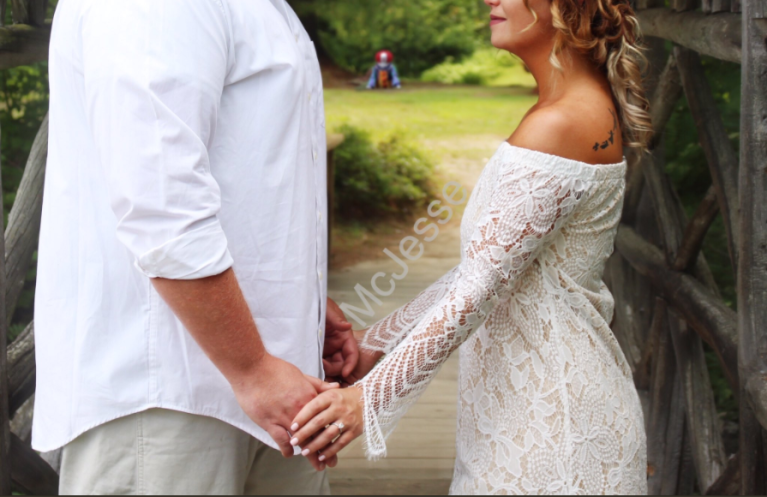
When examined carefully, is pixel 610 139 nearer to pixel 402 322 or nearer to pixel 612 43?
pixel 612 43

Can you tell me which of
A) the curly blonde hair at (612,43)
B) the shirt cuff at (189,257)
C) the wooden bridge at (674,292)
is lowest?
the wooden bridge at (674,292)

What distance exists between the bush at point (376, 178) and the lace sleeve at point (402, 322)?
24.9 ft

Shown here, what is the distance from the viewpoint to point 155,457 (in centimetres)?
128

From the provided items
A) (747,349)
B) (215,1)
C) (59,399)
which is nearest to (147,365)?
(59,399)

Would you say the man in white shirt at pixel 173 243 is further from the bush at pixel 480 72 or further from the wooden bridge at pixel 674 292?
the bush at pixel 480 72

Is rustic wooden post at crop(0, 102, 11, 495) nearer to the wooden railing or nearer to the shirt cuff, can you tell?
the shirt cuff

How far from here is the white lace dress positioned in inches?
53.4

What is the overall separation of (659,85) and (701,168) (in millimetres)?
708

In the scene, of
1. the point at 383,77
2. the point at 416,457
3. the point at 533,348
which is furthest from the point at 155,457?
the point at 383,77

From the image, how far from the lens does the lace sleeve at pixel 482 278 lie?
1.34m

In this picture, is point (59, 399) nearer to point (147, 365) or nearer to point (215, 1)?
point (147, 365)

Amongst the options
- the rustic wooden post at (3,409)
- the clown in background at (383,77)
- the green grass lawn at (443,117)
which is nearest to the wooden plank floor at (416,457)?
the rustic wooden post at (3,409)

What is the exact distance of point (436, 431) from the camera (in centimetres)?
363

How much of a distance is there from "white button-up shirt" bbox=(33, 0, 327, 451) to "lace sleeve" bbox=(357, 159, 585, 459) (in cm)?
17
